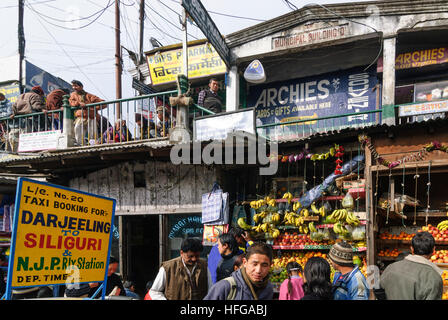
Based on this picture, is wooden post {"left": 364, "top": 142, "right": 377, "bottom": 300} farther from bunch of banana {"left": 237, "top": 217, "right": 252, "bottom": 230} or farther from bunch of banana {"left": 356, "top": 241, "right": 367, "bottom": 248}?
bunch of banana {"left": 237, "top": 217, "right": 252, "bottom": 230}

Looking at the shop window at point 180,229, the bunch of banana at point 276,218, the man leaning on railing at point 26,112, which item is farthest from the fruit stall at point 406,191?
the man leaning on railing at point 26,112

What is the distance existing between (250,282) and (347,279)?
3.65 feet

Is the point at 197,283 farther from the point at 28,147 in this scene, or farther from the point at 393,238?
the point at 28,147

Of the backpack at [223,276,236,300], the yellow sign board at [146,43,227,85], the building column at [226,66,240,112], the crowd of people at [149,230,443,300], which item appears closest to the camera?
the backpack at [223,276,236,300]

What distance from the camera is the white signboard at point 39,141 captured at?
930 centimetres

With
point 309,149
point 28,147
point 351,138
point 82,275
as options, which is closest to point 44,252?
point 82,275

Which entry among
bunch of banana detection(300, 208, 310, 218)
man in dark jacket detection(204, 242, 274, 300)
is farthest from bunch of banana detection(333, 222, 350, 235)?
man in dark jacket detection(204, 242, 274, 300)

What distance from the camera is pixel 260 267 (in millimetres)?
2781

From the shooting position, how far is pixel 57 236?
10.9ft

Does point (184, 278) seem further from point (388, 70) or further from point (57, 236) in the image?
point (388, 70)

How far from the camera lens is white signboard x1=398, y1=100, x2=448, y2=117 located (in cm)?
741

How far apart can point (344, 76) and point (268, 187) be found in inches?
162

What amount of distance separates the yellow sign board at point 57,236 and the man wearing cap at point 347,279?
2505mm

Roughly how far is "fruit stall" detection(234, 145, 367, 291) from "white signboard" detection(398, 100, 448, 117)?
5.81ft
